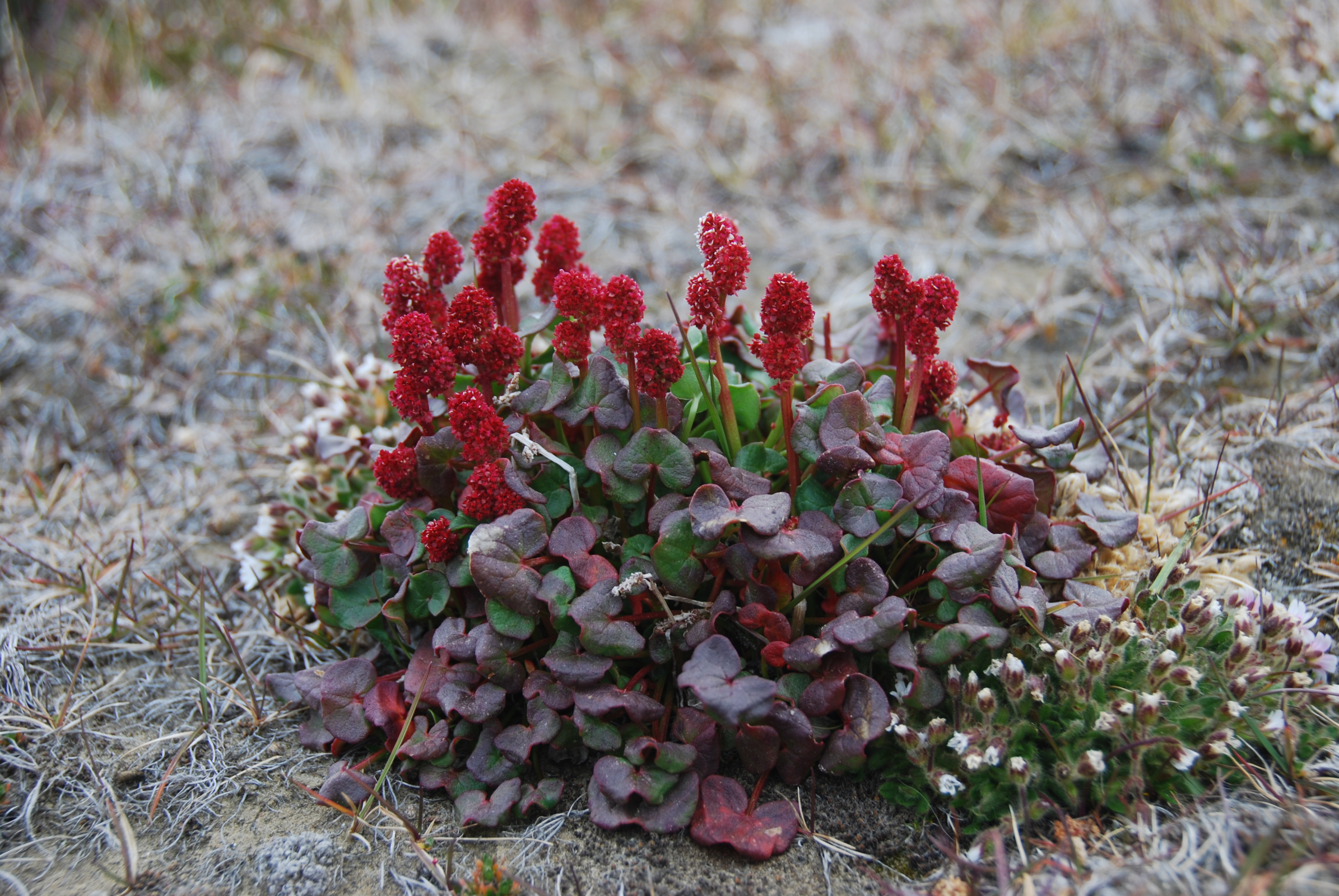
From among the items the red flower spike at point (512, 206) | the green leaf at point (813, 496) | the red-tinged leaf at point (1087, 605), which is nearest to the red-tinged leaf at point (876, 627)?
the green leaf at point (813, 496)

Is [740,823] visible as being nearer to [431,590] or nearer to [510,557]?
[510,557]

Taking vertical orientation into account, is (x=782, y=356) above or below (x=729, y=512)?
above

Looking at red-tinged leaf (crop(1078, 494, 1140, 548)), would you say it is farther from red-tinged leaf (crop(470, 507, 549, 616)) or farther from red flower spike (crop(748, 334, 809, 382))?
red-tinged leaf (crop(470, 507, 549, 616))

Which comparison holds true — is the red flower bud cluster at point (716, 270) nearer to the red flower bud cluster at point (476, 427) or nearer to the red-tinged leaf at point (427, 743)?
the red flower bud cluster at point (476, 427)

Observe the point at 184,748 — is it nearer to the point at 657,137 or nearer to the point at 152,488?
the point at 152,488

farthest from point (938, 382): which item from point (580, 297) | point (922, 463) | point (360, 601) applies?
point (360, 601)

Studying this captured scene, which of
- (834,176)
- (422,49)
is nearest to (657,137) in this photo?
(834,176)
